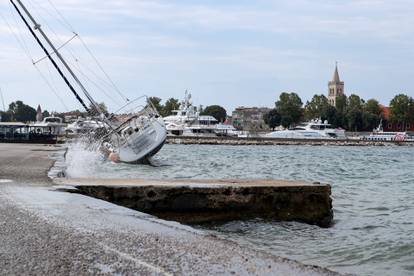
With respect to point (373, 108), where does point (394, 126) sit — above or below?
below

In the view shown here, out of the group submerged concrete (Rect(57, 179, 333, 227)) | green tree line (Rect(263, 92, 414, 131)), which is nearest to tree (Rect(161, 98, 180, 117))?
green tree line (Rect(263, 92, 414, 131))

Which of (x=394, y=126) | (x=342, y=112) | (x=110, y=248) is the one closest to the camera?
(x=110, y=248)

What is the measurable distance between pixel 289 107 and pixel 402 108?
31016 millimetres

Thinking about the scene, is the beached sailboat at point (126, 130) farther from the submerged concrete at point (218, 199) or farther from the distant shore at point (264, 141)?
the distant shore at point (264, 141)

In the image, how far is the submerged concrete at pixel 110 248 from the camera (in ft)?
21.8

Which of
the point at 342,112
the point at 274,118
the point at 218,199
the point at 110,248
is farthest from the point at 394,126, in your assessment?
the point at 110,248

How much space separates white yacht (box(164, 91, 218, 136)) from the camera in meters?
135

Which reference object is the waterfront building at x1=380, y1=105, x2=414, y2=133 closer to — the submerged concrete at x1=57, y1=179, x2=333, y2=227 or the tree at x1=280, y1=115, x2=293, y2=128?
the tree at x1=280, y1=115, x2=293, y2=128

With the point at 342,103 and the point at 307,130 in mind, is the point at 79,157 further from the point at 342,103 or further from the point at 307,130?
the point at 342,103

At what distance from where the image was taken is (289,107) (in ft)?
597

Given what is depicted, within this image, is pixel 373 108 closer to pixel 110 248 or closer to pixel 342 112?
pixel 342 112

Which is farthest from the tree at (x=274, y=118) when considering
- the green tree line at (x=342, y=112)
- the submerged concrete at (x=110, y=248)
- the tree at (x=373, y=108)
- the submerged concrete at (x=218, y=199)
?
the submerged concrete at (x=110, y=248)

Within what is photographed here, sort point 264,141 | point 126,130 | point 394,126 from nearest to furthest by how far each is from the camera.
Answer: point 126,130 → point 264,141 → point 394,126

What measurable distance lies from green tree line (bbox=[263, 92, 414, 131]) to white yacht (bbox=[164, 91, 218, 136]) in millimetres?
40606
